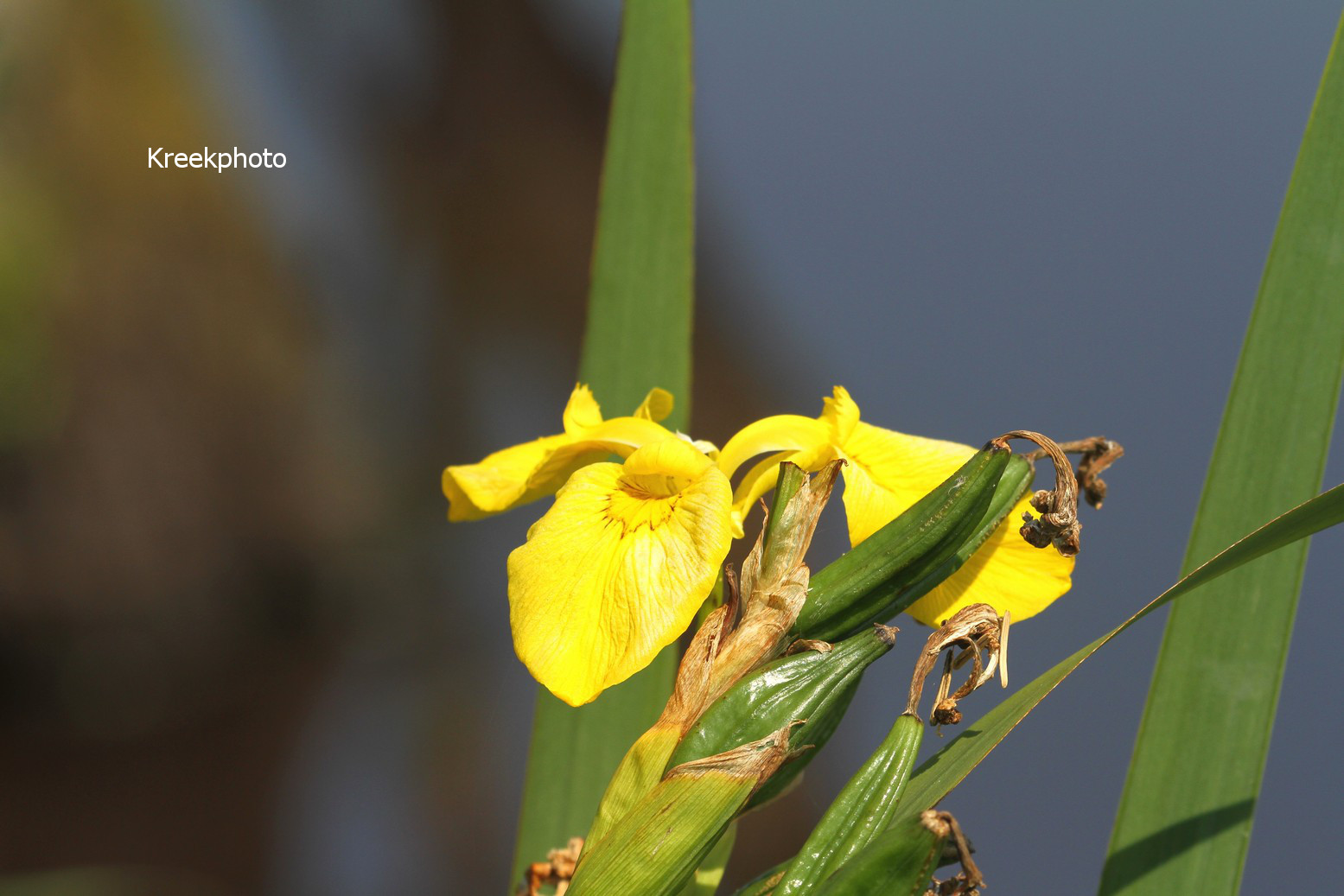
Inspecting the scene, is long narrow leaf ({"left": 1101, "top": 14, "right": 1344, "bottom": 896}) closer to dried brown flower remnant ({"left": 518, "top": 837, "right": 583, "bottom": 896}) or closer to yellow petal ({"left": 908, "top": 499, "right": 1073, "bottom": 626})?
yellow petal ({"left": 908, "top": 499, "right": 1073, "bottom": 626})

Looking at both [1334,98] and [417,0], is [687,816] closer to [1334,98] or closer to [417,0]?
[1334,98]

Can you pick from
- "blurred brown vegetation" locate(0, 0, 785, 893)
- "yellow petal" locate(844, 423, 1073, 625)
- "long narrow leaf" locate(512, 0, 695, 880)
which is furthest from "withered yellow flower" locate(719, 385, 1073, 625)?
"blurred brown vegetation" locate(0, 0, 785, 893)

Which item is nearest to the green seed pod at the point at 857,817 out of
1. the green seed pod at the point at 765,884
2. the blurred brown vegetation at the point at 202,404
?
the green seed pod at the point at 765,884

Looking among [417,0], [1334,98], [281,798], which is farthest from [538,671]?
[281,798]

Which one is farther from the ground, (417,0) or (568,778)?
(417,0)

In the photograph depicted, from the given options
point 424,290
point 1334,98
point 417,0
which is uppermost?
point 417,0

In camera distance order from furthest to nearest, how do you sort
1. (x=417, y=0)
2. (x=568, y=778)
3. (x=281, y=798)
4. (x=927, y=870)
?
(x=281, y=798) → (x=417, y=0) → (x=568, y=778) → (x=927, y=870)

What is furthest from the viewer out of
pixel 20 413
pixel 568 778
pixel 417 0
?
pixel 417 0
